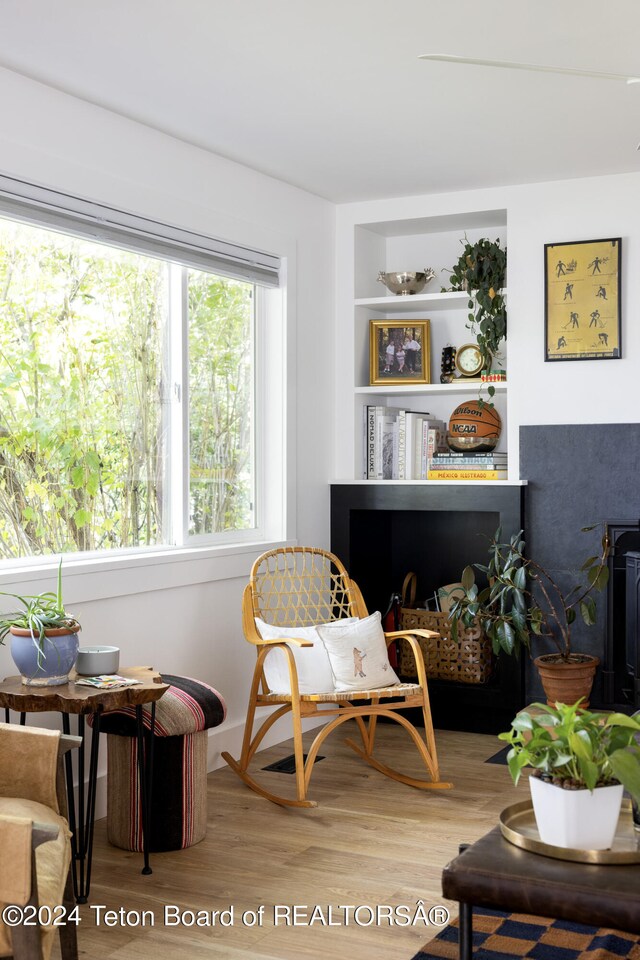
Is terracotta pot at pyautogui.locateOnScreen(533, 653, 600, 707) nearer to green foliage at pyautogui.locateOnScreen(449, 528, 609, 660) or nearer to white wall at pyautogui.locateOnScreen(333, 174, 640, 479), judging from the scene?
green foliage at pyautogui.locateOnScreen(449, 528, 609, 660)

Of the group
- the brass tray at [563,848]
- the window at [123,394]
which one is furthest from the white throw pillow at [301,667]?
the brass tray at [563,848]

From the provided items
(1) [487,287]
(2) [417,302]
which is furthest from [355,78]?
(2) [417,302]

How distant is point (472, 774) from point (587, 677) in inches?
26.7

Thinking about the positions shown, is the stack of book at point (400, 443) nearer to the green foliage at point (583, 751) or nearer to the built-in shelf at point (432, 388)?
the built-in shelf at point (432, 388)

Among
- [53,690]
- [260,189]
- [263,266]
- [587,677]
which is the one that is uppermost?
[260,189]

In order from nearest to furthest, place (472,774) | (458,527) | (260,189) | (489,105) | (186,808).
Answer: (186,808), (489,105), (472,774), (260,189), (458,527)

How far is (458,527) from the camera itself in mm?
5254

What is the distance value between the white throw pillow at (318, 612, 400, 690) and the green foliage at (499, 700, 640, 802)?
1.87 metres

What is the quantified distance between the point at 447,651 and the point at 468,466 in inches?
34.3

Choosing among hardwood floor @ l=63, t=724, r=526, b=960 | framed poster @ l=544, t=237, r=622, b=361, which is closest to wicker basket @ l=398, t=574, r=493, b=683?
hardwood floor @ l=63, t=724, r=526, b=960

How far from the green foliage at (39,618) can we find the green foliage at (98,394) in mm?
284

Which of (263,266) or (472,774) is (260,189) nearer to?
(263,266)

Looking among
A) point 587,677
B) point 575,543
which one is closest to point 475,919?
point 587,677

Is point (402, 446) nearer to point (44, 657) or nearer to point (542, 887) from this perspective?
point (44, 657)
